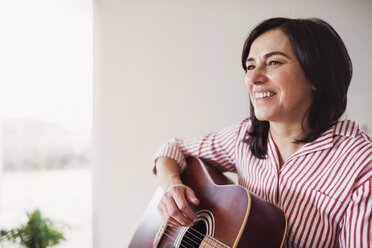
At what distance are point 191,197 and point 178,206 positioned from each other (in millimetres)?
54

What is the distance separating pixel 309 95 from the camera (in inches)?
35.6

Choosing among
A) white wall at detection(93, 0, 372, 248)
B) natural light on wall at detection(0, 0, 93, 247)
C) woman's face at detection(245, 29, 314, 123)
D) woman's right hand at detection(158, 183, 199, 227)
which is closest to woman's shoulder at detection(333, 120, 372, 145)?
woman's face at detection(245, 29, 314, 123)

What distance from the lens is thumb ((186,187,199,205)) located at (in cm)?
91

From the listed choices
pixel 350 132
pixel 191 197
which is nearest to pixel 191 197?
pixel 191 197

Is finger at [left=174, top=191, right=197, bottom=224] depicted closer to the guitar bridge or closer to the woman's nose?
the guitar bridge

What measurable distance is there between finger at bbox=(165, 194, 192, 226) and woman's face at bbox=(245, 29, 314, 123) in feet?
1.38

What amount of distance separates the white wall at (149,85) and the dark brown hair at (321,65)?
0.54 meters

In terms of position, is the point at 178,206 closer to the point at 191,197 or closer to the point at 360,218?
the point at 191,197

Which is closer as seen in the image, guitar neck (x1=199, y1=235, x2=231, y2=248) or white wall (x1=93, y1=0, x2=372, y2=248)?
guitar neck (x1=199, y1=235, x2=231, y2=248)

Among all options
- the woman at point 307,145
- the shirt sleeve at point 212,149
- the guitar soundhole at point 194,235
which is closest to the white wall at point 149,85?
the shirt sleeve at point 212,149

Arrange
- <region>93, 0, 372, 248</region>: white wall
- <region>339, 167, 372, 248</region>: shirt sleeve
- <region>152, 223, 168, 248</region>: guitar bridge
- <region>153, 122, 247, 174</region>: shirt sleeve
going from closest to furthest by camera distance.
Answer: <region>339, 167, 372, 248</region>: shirt sleeve < <region>152, 223, 168, 248</region>: guitar bridge < <region>153, 122, 247, 174</region>: shirt sleeve < <region>93, 0, 372, 248</region>: white wall

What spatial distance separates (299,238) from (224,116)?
0.76 meters

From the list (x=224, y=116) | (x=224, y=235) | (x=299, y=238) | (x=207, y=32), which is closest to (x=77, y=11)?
(x=207, y=32)

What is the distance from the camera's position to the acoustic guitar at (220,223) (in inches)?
28.9
